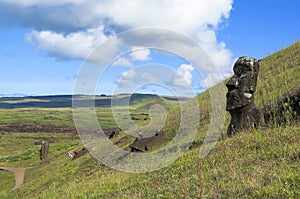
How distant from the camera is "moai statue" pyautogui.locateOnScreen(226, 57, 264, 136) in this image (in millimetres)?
12875

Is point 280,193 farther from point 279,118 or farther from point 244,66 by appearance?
point 244,66

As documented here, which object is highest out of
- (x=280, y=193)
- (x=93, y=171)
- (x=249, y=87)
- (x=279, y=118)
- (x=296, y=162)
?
(x=249, y=87)

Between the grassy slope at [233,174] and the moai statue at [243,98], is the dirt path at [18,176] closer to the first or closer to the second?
the grassy slope at [233,174]

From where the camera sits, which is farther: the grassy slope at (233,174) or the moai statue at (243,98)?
the moai statue at (243,98)

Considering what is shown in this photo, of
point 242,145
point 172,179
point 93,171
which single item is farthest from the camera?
point 93,171

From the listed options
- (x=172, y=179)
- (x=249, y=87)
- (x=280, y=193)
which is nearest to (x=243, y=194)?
(x=280, y=193)

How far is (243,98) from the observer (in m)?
13.3

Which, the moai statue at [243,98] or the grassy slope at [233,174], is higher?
the moai statue at [243,98]

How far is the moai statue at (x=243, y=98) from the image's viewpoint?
42.2ft

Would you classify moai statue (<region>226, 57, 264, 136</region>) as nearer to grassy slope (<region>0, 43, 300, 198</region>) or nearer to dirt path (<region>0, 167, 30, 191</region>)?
grassy slope (<region>0, 43, 300, 198</region>)

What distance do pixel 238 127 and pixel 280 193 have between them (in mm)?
7302

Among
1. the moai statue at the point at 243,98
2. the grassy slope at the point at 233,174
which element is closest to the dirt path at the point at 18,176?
the grassy slope at the point at 233,174

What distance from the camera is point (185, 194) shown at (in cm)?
761

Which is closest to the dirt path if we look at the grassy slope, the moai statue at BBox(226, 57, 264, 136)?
the grassy slope
